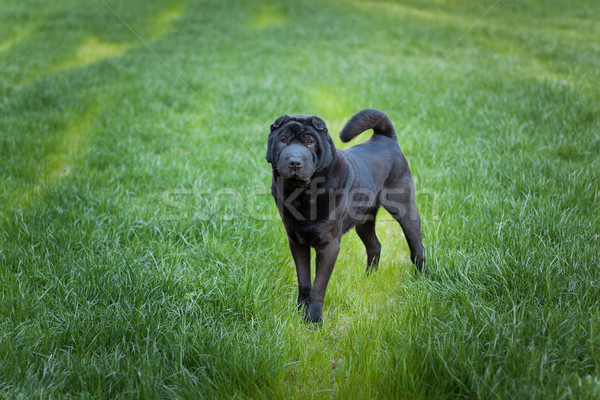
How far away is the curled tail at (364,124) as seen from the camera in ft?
10.7

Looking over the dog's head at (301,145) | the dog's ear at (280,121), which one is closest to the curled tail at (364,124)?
the dog's head at (301,145)

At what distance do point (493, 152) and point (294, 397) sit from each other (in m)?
4.42

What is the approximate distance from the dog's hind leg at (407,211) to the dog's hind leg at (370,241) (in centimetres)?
23

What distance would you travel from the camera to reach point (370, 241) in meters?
3.71

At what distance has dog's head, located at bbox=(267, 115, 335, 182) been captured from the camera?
2.61 meters

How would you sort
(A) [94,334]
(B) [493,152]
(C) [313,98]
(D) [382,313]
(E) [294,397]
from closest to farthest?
(E) [294,397] < (A) [94,334] < (D) [382,313] < (B) [493,152] < (C) [313,98]

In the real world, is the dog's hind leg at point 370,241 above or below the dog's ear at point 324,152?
below

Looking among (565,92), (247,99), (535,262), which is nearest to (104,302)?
(535,262)

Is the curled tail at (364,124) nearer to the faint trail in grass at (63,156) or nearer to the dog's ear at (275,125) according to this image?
the dog's ear at (275,125)

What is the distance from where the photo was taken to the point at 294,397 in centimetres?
228

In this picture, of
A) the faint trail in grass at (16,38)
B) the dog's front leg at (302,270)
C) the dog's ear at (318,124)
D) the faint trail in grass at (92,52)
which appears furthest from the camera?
the faint trail in grass at (16,38)

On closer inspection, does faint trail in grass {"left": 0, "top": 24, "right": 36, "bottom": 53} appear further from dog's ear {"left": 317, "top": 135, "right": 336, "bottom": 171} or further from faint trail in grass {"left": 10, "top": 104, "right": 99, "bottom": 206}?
dog's ear {"left": 317, "top": 135, "right": 336, "bottom": 171}

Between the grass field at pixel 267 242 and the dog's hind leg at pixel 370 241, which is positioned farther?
the dog's hind leg at pixel 370 241

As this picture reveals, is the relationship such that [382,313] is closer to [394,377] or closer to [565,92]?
[394,377]
